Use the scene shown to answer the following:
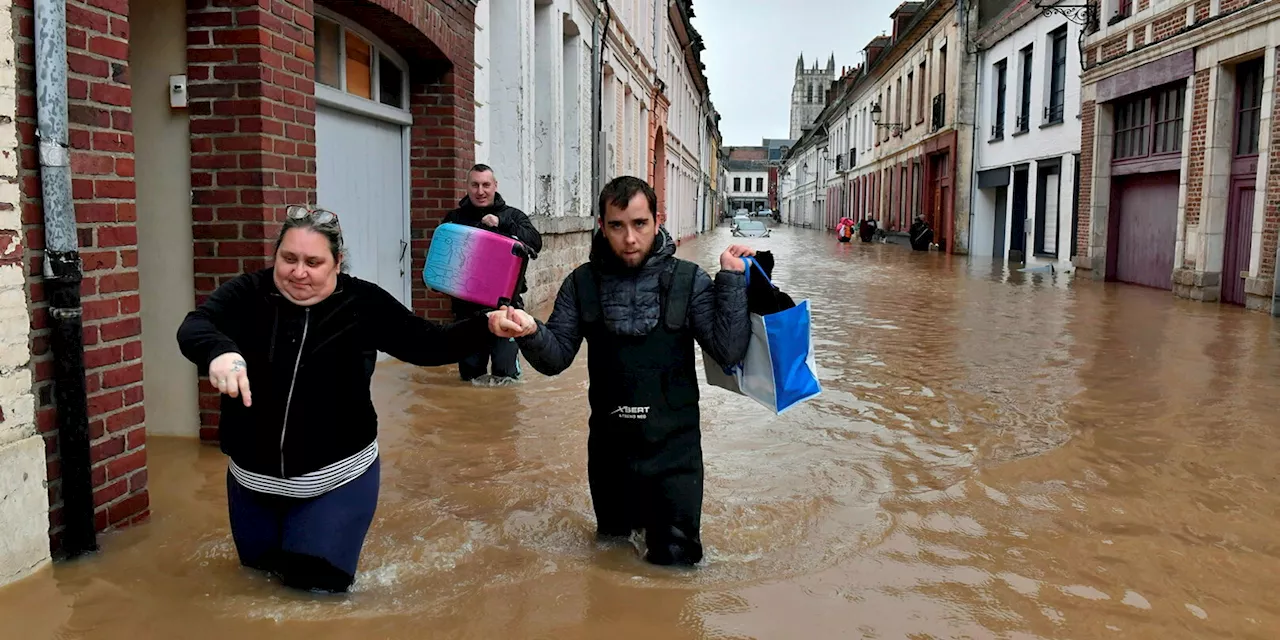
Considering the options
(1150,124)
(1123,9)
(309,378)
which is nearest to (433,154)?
(309,378)

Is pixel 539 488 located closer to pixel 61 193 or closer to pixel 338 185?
pixel 61 193

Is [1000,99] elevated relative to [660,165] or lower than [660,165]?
elevated

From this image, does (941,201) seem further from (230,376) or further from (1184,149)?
(230,376)

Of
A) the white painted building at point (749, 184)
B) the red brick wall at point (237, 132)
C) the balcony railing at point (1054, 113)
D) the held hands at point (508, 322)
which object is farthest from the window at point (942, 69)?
the white painted building at point (749, 184)

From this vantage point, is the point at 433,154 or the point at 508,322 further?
the point at 433,154

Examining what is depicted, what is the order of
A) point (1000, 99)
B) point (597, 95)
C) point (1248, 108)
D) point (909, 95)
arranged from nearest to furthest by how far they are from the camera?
point (1248, 108)
point (597, 95)
point (1000, 99)
point (909, 95)

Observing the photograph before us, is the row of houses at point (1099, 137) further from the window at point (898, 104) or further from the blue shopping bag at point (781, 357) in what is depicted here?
the blue shopping bag at point (781, 357)

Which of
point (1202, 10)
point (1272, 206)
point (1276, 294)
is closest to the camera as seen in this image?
point (1276, 294)

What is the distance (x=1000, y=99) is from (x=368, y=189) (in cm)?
2104

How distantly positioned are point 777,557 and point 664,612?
71cm

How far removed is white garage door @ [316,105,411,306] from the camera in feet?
21.6

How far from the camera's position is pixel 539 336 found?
320cm

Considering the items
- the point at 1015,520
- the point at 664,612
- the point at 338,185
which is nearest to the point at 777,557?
the point at 664,612

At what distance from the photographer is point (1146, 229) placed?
1603 cm
